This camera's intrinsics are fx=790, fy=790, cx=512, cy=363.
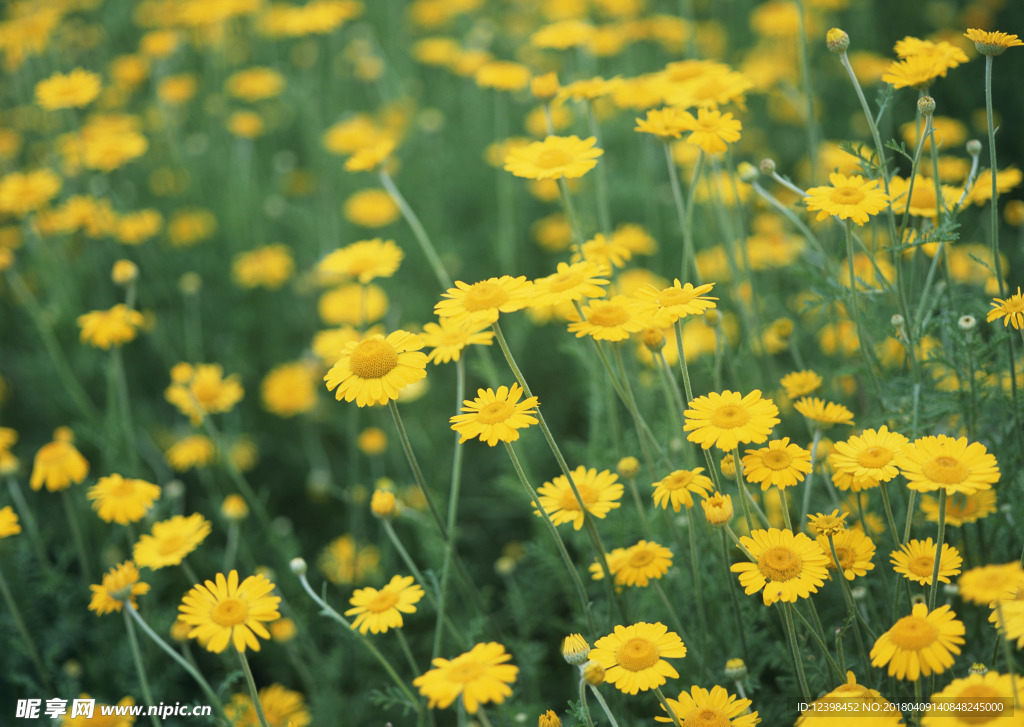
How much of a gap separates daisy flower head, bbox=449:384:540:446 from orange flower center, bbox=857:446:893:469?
66cm

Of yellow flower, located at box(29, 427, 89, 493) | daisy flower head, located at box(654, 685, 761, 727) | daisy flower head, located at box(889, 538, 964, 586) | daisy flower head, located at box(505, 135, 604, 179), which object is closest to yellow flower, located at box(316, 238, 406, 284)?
daisy flower head, located at box(505, 135, 604, 179)

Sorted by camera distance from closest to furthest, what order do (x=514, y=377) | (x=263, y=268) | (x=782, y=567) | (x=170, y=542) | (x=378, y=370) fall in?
(x=782, y=567), (x=378, y=370), (x=170, y=542), (x=514, y=377), (x=263, y=268)

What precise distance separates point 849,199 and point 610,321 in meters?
0.60

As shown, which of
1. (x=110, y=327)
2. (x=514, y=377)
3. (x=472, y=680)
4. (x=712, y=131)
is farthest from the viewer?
(x=514, y=377)

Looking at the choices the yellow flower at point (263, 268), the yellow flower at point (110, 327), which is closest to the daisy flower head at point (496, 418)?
the yellow flower at point (110, 327)

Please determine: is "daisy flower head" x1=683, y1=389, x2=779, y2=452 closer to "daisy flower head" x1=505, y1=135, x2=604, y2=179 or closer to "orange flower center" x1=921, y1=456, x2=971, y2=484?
"orange flower center" x1=921, y1=456, x2=971, y2=484

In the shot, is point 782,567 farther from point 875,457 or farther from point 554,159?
point 554,159

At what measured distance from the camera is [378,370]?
170cm

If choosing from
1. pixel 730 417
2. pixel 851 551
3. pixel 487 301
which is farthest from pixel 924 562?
pixel 487 301

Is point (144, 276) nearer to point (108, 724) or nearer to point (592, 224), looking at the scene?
point (592, 224)

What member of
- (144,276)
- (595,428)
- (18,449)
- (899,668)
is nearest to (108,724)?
(595,428)

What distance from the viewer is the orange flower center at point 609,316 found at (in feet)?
5.53

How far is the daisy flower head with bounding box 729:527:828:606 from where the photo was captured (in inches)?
58.0

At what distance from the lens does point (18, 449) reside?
3.54m
